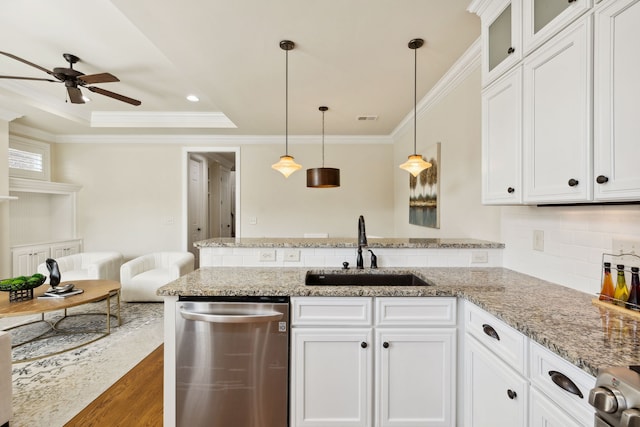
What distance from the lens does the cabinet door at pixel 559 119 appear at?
114 centimetres

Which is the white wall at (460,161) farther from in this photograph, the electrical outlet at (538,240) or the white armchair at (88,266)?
the white armchair at (88,266)

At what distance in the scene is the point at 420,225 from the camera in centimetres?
363

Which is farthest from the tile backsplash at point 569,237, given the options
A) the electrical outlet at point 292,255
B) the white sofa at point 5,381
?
the white sofa at point 5,381

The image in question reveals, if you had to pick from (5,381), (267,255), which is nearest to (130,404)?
(5,381)

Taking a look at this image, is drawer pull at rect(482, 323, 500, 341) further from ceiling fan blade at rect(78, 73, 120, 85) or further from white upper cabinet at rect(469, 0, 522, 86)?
ceiling fan blade at rect(78, 73, 120, 85)

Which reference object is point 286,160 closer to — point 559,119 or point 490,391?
point 559,119

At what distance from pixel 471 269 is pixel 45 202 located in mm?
6129

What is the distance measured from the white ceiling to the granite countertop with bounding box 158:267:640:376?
1.65m

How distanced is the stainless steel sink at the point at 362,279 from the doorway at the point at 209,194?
323 cm

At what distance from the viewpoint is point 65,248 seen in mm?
4605

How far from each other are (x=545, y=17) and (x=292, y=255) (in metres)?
1.89

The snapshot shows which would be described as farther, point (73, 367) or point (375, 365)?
point (73, 367)

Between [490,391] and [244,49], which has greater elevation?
[244,49]

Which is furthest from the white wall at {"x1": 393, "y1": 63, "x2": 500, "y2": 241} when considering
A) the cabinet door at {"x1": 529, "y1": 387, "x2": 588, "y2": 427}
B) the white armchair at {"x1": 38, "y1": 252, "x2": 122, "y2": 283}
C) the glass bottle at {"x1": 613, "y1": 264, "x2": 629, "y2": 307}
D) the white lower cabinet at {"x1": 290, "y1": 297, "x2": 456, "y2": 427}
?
the white armchair at {"x1": 38, "y1": 252, "x2": 122, "y2": 283}
